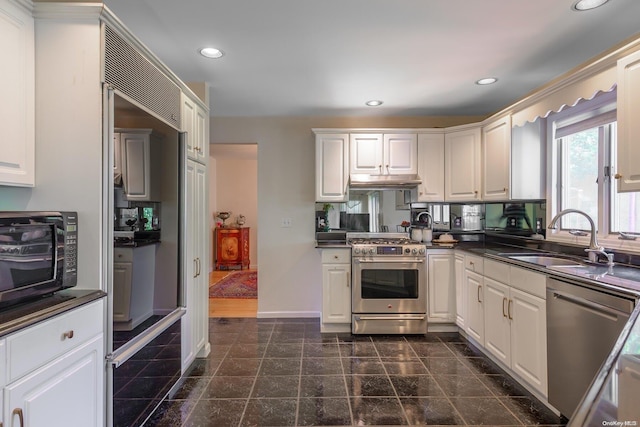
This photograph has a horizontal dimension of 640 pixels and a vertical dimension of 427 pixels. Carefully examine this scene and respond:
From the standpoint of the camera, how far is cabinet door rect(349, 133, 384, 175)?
3.71 metres

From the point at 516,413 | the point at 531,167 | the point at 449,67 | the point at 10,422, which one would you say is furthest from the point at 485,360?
the point at 10,422

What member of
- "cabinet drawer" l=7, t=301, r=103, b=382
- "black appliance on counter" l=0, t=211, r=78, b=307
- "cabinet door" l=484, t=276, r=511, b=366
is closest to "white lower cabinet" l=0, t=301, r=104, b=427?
"cabinet drawer" l=7, t=301, r=103, b=382

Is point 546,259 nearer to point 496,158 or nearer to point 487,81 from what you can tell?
point 496,158

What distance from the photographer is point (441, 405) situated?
82.3 inches

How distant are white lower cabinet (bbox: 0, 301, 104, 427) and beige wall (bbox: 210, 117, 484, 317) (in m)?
2.59

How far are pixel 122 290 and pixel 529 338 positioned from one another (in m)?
2.43

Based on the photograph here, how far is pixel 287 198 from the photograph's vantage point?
157 inches

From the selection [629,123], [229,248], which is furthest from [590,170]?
[229,248]

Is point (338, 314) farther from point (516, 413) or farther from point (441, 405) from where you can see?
point (516, 413)

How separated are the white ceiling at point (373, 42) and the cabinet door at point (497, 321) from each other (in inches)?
69.6

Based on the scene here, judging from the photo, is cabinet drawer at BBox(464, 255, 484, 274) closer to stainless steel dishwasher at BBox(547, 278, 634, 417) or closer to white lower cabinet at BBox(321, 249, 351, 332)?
stainless steel dishwasher at BBox(547, 278, 634, 417)

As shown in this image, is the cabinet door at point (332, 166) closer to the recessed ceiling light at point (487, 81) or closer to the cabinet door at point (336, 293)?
the cabinet door at point (336, 293)

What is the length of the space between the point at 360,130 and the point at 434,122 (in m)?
1.05

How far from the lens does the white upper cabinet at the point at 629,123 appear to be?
68.4 inches
